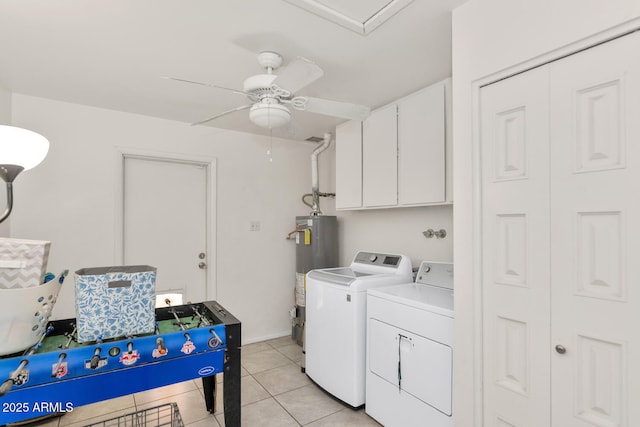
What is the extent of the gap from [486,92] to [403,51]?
0.72m

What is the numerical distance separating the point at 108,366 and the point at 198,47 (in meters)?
1.78

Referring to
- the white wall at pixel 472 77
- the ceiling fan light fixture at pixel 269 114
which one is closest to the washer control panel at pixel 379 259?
the white wall at pixel 472 77

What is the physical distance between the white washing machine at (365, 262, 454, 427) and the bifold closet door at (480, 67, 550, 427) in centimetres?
31

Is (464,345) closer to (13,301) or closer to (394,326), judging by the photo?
(394,326)

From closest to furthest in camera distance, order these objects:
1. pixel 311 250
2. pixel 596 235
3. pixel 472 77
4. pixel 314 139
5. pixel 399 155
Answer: pixel 596 235 < pixel 472 77 < pixel 399 155 < pixel 311 250 < pixel 314 139

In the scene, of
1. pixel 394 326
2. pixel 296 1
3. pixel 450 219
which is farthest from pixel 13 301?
pixel 450 219

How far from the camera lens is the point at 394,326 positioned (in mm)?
2072

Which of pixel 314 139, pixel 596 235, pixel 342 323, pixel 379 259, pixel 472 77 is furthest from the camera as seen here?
pixel 314 139

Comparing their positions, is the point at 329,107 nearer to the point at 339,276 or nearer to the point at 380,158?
the point at 380,158

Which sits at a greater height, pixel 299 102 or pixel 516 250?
pixel 299 102

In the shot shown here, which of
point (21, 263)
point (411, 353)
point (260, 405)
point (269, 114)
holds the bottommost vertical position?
point (260, 405)

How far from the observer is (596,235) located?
3.86ft

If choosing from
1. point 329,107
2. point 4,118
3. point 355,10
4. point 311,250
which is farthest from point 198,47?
point 311,250

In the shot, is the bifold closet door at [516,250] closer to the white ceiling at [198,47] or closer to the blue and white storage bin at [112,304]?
the white ceiling at [198,47]
